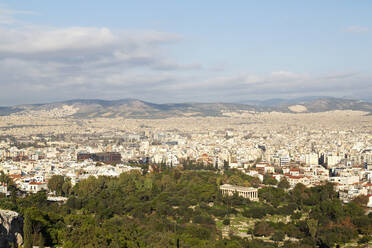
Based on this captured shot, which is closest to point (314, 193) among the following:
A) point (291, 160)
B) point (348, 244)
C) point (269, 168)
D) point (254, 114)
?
point (348, 244)

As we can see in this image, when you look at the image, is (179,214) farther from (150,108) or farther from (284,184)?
(150,108)

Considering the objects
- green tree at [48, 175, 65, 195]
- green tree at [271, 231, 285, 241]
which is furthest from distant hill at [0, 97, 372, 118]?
green tree at [271, 231, 285, 241]

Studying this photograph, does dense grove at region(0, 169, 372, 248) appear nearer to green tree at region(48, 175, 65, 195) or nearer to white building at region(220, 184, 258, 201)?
green tree at region(48, 175, 65, 195)

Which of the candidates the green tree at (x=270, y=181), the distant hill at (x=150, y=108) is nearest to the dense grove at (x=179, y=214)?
the green tree at (x=270, y=181)

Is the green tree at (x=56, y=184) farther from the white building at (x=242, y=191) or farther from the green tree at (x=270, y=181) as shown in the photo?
the green tree at (x=270, y=181)

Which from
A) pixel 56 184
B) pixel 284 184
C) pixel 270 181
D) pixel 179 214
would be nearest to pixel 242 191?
pixel 284 184

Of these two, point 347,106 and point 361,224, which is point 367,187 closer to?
point 361,224
